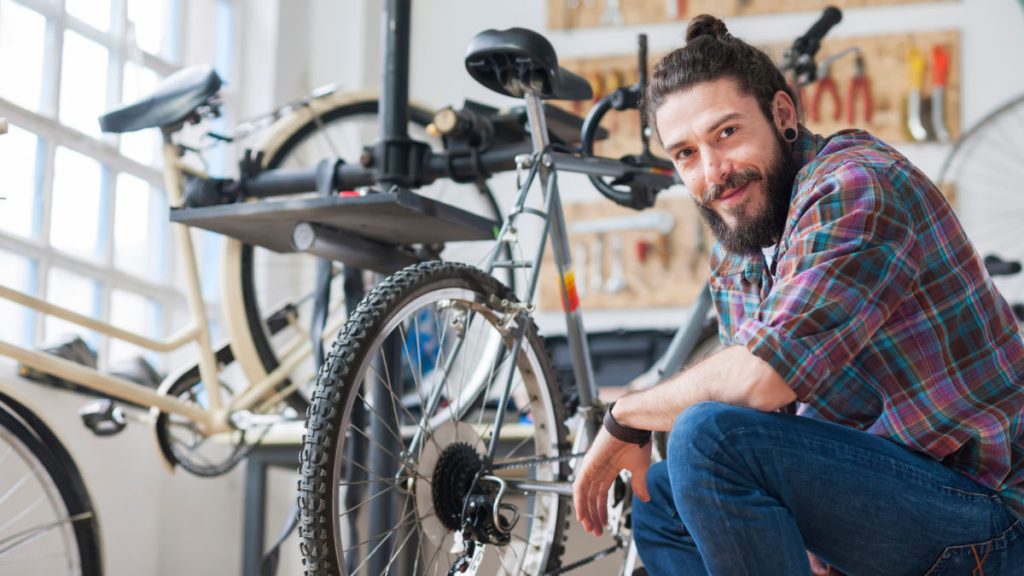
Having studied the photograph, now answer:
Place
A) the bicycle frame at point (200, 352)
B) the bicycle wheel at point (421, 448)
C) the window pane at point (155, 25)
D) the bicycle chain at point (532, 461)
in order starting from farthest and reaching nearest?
the window pane at point (155, 25) < the bicycle frame at point (200, 352) < the bicycle chain at point (532, 461) < the bicycle wheel at point (421, 448)

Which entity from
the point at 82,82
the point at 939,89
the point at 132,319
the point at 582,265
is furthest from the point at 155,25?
the point at 939,89

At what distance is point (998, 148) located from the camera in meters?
3.52

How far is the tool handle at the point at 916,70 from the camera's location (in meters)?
3.54

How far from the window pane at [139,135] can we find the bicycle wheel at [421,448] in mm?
1090

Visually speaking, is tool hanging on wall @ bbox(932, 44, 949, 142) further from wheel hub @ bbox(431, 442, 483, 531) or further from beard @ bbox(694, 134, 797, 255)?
wheel hub @ bbox(431, 442, 483, 531)

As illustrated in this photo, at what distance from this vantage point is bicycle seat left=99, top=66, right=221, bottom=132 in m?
2.22

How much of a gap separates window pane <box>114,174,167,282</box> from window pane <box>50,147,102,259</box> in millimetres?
71

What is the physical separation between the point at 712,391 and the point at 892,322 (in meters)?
0.22

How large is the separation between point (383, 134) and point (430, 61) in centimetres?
192

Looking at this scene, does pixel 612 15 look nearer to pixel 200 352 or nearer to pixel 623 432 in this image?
pixel 200 352

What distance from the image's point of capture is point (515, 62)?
72.7 inches

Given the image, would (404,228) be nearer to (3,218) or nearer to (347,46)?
(3,218)

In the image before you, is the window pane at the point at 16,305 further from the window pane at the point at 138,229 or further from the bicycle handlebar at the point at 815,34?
the bicycle handlebar at the point at 815,34

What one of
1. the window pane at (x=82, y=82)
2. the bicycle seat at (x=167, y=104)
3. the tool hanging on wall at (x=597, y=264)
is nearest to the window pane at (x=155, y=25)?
the window pane at (x=82, y=82)
